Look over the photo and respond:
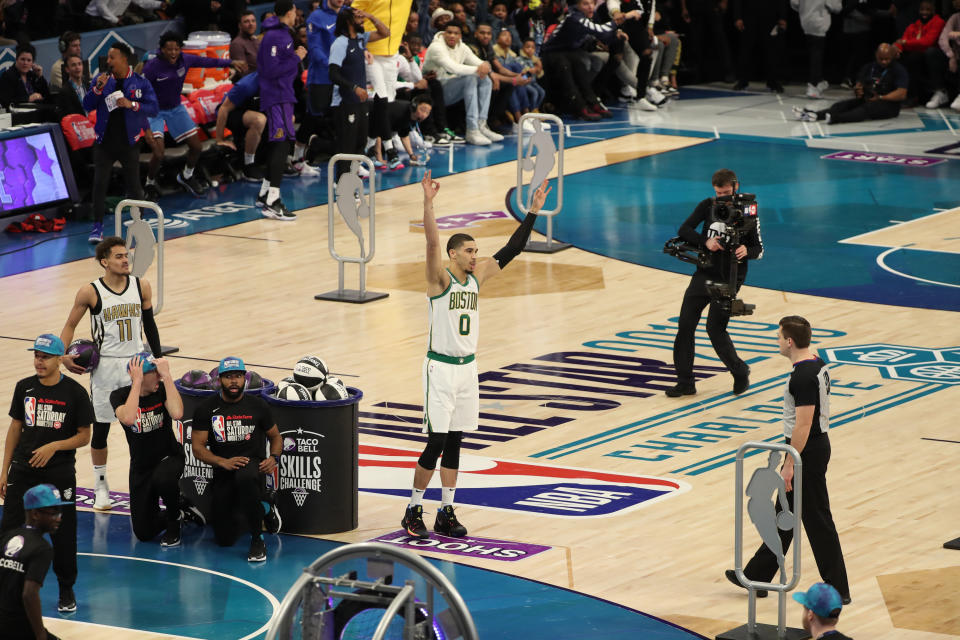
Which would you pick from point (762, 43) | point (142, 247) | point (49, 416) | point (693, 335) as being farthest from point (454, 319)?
point (762, 43)

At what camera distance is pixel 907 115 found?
30.0 m

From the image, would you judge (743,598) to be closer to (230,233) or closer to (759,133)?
(230,233)

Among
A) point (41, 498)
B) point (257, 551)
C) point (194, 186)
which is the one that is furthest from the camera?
point (194, 186)

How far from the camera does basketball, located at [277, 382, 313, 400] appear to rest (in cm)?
1082

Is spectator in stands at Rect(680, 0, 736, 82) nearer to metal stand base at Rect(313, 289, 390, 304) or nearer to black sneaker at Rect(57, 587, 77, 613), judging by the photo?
metal stand base at Rect(313, 289, 390, 304)

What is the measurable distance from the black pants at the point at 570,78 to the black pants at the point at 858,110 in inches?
174

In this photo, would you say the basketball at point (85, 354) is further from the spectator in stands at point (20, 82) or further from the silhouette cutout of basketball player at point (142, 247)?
the spectator in stands at point (20, 82)

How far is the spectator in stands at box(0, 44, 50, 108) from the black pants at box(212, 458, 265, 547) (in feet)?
38.2

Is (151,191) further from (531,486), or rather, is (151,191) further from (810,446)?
(810,446)

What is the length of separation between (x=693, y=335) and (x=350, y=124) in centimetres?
857

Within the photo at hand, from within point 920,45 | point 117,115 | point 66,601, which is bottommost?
point 66,601

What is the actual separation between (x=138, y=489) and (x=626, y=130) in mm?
19033

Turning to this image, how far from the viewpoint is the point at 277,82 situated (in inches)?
798

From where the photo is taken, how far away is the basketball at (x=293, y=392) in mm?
10820
